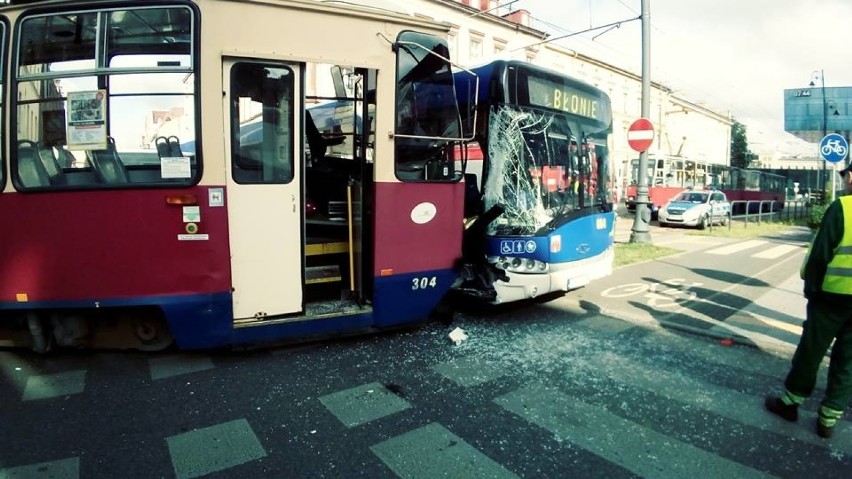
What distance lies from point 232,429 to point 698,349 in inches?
185

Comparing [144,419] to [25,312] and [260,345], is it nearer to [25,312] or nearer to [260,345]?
[260,345]

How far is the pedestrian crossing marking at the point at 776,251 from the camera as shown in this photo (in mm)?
12906

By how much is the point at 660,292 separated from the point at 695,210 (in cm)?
1539

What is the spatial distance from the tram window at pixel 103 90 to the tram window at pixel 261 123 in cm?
39

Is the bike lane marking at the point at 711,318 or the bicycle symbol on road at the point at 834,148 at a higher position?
the bicycle symbol on road at the point at 834,148

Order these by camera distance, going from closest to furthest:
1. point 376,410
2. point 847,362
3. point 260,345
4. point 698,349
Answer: point 847,362 → point 376,410 → point 260,345 → point 698,349

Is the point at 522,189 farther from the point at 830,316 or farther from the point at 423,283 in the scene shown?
the point at 830,316

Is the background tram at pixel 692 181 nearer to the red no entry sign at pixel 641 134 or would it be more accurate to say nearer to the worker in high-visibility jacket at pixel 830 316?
the red no entry sign at pixel 641 134

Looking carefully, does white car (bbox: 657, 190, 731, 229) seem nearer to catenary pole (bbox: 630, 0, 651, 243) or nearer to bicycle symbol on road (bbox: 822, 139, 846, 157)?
catenary pole (bbox: 630, 0, 651, 243)

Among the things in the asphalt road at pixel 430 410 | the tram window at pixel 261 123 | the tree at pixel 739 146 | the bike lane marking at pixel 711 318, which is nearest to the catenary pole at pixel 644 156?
the bike lane marking at pixel 711 318

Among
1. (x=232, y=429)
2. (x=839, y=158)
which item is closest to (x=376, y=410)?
(x=232, y=429)

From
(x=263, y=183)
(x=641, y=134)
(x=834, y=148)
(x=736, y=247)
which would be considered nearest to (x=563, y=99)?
(x=263, y=183)

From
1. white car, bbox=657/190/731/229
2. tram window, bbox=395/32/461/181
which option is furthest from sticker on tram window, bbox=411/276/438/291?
white car, bbox=657/190/731/229

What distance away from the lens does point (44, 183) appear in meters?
4.14
